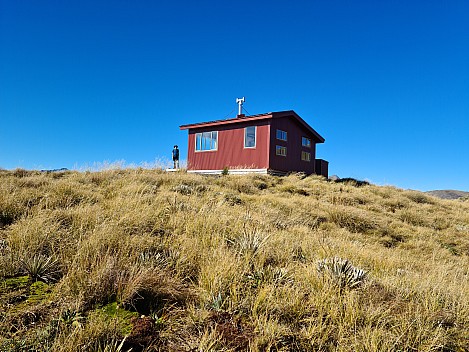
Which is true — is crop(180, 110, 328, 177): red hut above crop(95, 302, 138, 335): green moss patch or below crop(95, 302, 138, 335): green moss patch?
above

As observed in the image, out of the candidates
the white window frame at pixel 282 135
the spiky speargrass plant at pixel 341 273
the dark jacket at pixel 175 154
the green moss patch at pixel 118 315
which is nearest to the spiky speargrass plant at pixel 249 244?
the spiky speargrass plant at pixel 341 273

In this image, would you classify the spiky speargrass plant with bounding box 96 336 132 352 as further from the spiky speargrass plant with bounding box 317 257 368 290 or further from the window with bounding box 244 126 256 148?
the window with bounding box 244 126 256 148

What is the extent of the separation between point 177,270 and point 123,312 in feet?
2.49

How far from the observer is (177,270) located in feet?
9.27

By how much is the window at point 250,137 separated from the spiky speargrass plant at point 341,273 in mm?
17239

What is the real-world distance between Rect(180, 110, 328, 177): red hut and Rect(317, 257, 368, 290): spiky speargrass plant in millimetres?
15917

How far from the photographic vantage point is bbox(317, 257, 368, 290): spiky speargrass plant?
2699 mm

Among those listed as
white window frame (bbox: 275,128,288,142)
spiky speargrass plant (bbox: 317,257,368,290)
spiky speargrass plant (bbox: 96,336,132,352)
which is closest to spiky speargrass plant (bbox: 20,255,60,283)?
spiky speargrass plant (bbox: 96,336,132,352)

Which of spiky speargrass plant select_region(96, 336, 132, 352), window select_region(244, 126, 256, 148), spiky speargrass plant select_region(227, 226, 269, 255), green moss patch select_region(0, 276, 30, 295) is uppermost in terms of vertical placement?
window select_region(244, 126, 256, 148)

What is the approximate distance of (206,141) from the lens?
22.9 m

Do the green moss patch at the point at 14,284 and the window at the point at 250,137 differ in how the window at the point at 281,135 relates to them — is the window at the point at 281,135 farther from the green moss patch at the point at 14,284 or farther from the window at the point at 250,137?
the green moss patch at the point at 14,284

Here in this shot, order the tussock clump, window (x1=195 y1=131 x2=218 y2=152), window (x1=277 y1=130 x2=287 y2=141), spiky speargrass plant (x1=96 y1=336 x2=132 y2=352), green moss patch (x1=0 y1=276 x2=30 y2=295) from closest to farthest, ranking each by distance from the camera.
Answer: spiky speargrass plant (x1=96 y1=336 x2=132 y2=352), green moss patch (x1=0 y1=276 x2=30 y2=295), the tussock clump, window (x1=277 y1=130 x2=287 y2=141), window (x1=195 y1=131 x2=218 y2=152)

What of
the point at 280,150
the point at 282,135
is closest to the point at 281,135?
the point at 282,135

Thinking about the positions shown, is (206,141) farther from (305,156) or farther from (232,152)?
(305,156)
